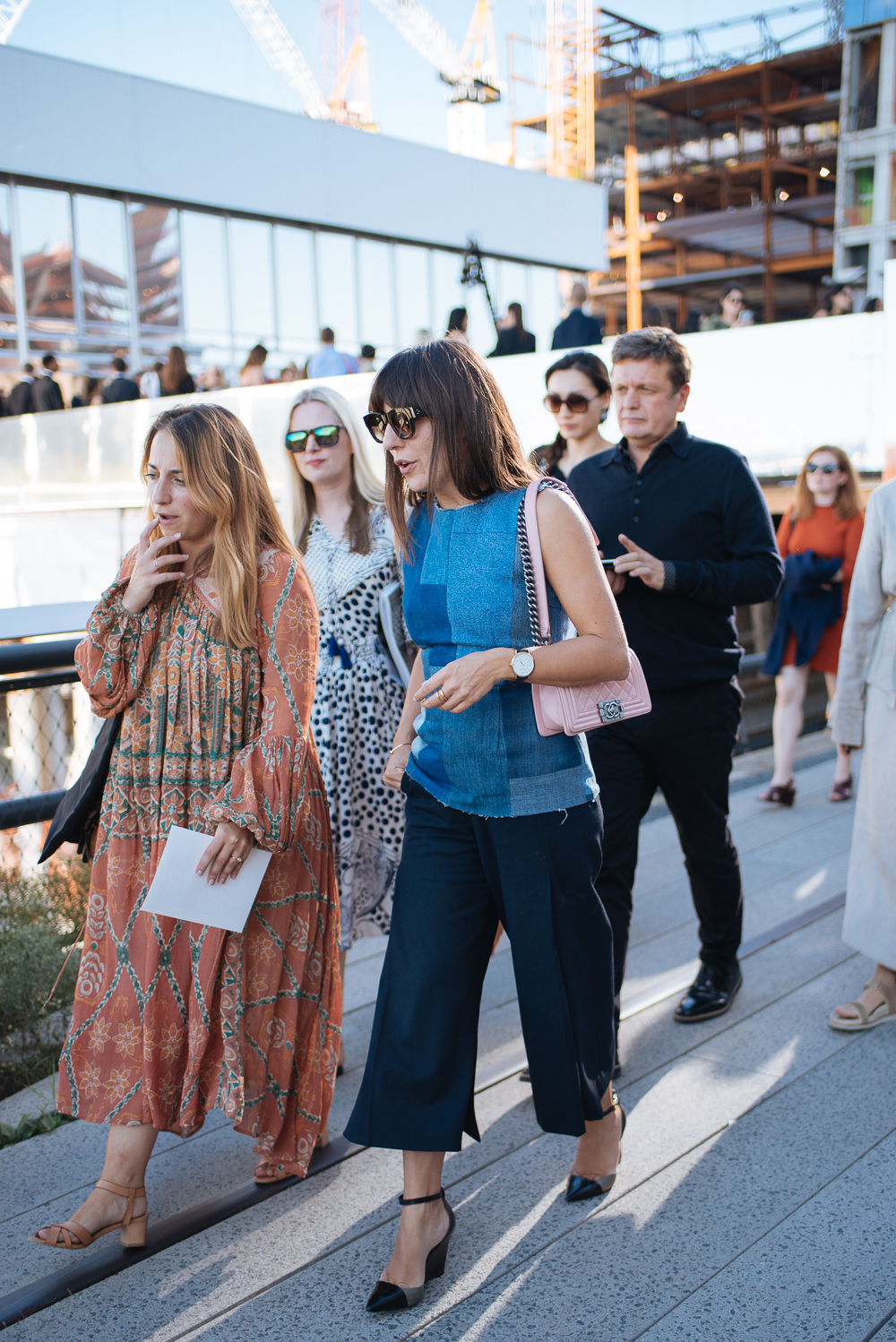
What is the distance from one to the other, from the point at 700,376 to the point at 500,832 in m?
8.27

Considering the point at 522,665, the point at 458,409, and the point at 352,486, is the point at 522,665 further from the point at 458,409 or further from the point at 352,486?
the point at 352,486

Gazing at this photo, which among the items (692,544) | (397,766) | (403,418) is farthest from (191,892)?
A: (692,544)

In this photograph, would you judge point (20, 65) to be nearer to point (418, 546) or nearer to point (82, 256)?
point (82, 256)

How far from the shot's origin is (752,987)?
157 inches

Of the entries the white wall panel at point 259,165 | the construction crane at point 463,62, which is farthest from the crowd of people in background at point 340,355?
the construction crane at point 463,62

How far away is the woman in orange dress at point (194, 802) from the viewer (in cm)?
260

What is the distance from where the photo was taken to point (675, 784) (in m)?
3.53

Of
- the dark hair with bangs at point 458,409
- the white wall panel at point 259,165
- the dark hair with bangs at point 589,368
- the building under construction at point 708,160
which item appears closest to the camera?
the dark hair with bangs at point 458,409

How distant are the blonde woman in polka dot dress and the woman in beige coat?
1418mm

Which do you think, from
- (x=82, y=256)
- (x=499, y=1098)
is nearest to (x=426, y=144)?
(x=82, y=256)

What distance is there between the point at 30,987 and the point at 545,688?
2256mm

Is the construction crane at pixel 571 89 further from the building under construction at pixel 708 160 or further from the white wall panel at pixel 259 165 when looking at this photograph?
the white wall panel at pixel 259 165

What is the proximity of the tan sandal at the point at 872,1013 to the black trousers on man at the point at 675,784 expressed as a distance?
47cm

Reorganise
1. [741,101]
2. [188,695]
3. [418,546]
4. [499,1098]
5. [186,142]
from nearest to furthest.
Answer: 1. [418,546]
2. [188,695]
3. [499,1098]
4. [186,142]
5. [741,101]
